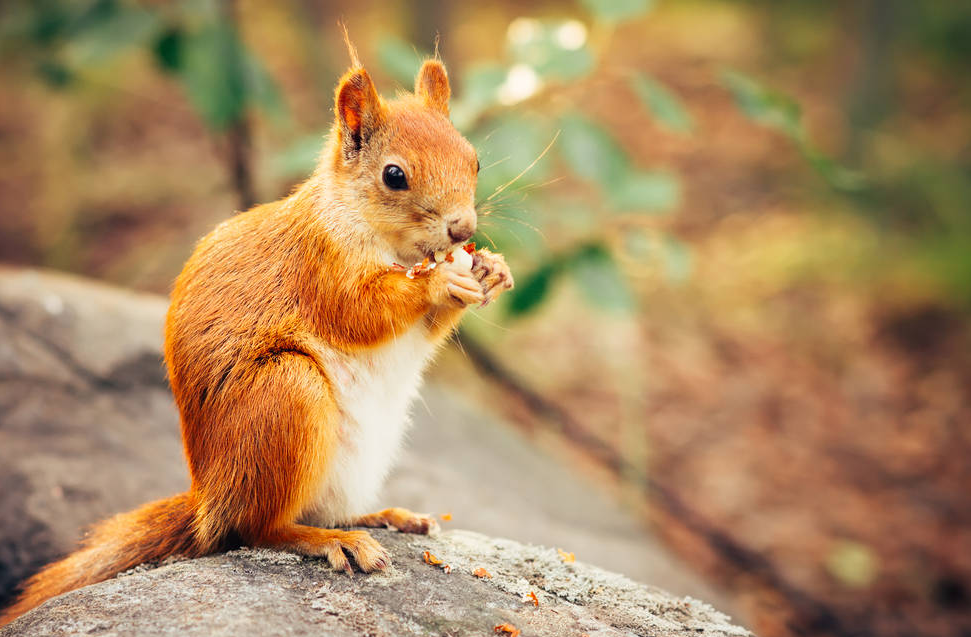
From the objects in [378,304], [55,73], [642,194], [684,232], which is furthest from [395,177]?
[684,232]

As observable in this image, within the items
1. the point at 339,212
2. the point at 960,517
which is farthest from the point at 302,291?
the point at 960,517

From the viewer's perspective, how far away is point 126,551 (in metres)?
2.67

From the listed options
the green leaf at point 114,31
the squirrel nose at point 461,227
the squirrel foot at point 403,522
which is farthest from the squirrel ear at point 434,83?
the green leaf at point 114,31

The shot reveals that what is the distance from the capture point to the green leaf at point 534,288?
4.19 meters

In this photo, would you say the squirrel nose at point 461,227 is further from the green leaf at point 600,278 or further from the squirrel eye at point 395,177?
the green leaf at point 600,278

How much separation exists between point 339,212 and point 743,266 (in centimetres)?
716

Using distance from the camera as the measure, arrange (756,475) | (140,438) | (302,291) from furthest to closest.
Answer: (756,475) → (140,438) → (302,291)

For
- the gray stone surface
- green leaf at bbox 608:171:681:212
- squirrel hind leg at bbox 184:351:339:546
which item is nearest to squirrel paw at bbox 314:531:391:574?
squirrel hind leg at bbox 184:351:339:546

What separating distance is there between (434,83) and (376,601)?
171 cm

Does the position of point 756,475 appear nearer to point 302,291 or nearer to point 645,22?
point 302,291

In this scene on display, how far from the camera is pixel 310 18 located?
9297 mm

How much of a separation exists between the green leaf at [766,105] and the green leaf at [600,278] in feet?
3.20

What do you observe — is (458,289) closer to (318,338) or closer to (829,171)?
(318,338)

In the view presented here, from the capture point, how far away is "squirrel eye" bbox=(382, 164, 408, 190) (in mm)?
2539
